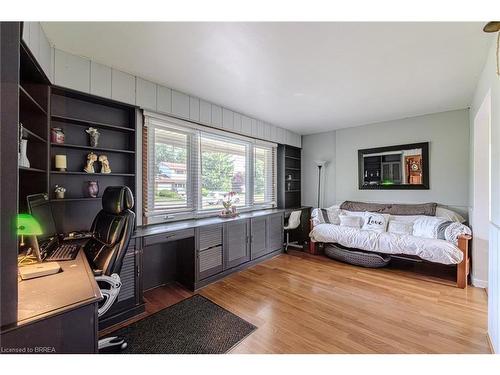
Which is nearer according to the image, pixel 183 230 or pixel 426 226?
pixel 183 230

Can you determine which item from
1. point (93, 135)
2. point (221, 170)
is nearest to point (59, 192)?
point (93, 135)

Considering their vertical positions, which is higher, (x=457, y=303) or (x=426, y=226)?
(x=426, y=226)

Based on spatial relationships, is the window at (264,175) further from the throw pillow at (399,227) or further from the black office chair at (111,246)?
the black office chair at (111,246)

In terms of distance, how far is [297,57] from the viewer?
2084 mm

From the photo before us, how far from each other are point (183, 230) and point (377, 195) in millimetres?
3637

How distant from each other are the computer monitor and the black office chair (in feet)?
0.93

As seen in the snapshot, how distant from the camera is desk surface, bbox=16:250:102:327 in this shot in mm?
925

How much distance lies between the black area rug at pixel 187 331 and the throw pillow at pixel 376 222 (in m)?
2.63

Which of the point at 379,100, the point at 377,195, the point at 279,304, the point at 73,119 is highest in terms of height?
the point at 379,100

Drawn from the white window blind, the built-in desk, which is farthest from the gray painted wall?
the built-in desk

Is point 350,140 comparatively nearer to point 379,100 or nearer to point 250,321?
point 379,100

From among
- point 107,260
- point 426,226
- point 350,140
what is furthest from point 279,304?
point 350,140

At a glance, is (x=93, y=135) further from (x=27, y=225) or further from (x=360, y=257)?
(x=360, y=257)

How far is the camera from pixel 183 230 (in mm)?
2594
